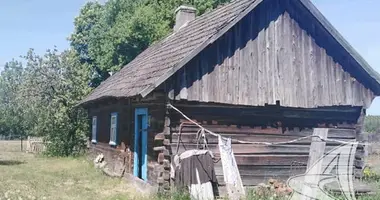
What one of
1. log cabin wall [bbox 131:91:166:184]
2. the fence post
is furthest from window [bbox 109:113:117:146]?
the fence post

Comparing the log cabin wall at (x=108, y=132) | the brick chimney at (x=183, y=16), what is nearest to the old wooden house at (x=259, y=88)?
the log cabin wall at (x=108, y=132)

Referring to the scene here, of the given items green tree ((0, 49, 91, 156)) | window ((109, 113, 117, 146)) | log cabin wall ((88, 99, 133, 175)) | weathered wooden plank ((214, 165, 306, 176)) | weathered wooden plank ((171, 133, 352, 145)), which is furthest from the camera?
green tree ((0, 49, 91, 156))

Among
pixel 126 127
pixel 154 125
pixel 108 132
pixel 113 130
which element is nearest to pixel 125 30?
pixel 108 132

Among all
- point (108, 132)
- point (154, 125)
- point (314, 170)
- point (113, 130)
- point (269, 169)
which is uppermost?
point (154, 125)

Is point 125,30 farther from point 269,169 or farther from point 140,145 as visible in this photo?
point 269,169

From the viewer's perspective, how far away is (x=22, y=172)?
17391 millimetres

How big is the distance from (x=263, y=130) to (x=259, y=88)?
45.8 inches

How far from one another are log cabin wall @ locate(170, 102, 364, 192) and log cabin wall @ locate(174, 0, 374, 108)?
0.36 m

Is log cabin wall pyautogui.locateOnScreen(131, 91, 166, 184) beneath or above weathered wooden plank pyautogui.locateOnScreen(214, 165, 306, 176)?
above

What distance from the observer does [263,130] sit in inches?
477

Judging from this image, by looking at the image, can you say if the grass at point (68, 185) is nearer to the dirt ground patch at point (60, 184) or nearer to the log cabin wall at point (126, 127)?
the dirt ground patch at point (60, 184)

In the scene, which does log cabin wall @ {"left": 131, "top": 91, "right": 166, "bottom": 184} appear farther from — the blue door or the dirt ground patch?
the dirt ground patch

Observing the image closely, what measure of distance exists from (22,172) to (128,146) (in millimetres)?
5298

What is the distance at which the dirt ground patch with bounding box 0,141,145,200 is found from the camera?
11820mm
